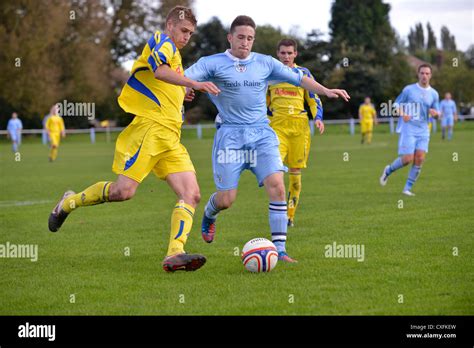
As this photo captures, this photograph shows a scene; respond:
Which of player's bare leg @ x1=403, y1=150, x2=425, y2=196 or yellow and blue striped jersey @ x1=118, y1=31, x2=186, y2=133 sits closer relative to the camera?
yellow and blue striped jersey @ x1=118, y1=31, x2=186, y2=133

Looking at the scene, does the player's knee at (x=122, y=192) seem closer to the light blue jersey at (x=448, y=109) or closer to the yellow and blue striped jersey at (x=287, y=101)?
the yellow and blue striped jersey at (x=287, y=101)

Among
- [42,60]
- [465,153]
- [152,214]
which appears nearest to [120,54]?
[42,60]

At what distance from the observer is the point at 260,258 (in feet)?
24.6

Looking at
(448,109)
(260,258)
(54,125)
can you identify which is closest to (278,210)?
(260,258)

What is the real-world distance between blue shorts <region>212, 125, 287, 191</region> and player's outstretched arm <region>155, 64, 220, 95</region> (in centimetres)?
114

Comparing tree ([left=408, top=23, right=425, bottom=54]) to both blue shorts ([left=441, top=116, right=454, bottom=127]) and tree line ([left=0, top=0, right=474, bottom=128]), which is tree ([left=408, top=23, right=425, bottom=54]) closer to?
tree line ([left=0, top=0, right=474, bottom=128])

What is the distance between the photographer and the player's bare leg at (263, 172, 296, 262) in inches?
321

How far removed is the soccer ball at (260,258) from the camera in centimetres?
750

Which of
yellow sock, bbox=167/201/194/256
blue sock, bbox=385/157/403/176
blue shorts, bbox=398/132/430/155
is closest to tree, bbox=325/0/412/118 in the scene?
blue sock, bbox=385/157/403/176

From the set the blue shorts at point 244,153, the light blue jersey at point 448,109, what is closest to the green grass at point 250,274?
the blue shorts at point 244,153

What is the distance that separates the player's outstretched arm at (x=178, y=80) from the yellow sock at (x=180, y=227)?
4.00ft

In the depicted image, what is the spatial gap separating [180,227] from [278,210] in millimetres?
1107

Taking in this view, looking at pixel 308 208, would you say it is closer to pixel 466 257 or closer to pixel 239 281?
pixel 466 257
